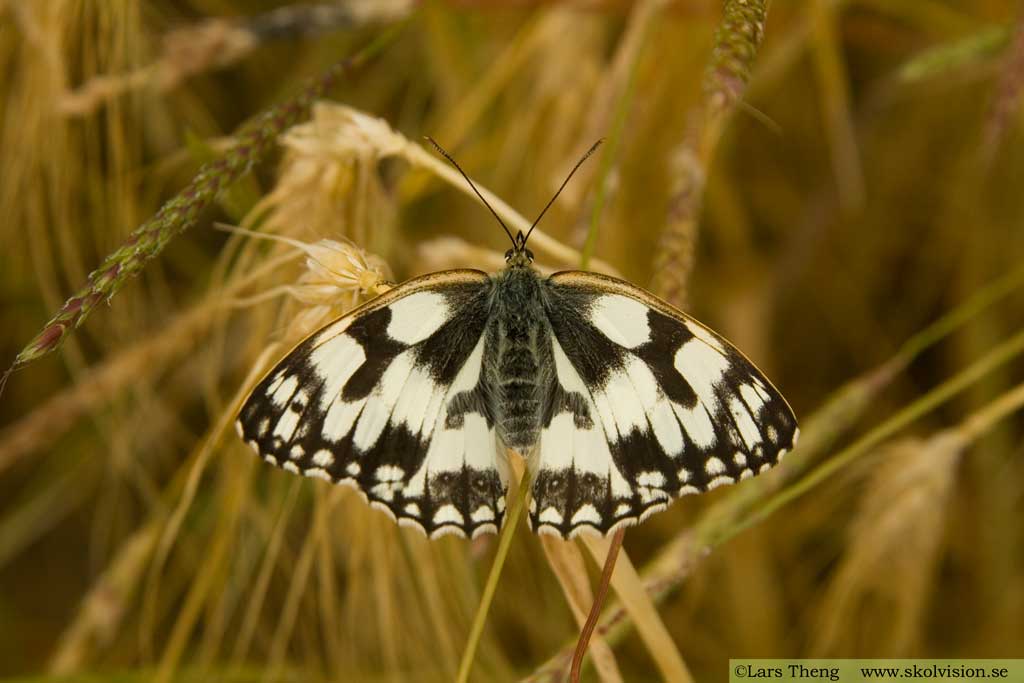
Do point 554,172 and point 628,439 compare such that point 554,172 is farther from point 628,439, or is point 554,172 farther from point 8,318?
point 8,318

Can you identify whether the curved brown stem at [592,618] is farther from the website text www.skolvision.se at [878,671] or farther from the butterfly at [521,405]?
the website text www.skolvision.se at [878,671]

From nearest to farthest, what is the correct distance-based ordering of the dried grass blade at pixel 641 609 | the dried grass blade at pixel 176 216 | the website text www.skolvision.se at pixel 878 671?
the dried grass blade at pixel 176 216, the dried grass blade at pixel 641 609, the website text www.skolvision.se at pixel 878 671

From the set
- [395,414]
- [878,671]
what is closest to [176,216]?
[395,414]

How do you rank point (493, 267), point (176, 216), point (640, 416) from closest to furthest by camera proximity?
1. point (176, 216)
2. point (640, 416)
3. point (493, 267)

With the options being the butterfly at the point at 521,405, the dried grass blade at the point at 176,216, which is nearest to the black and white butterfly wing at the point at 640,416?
the butterfly at the point at 521,405

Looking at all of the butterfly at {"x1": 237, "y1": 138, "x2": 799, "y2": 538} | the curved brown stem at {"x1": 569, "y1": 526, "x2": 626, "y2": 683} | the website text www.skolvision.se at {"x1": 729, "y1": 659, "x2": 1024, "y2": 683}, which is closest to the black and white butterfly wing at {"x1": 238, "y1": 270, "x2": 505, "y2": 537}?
the butterfly at {"x1": 237, "y1": 138, "x2": 799, "y2": 538}

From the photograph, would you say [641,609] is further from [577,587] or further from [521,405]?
[521,405]
